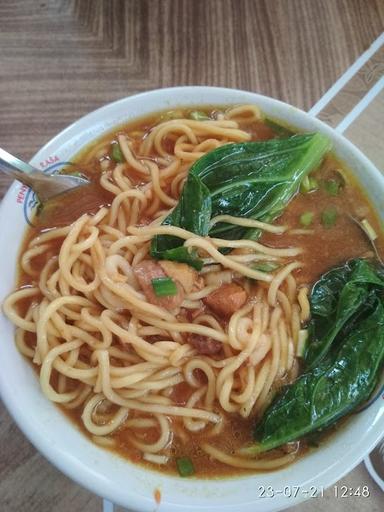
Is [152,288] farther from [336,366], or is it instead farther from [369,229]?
[369,229]

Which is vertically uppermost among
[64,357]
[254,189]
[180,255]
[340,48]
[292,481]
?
[340,48]

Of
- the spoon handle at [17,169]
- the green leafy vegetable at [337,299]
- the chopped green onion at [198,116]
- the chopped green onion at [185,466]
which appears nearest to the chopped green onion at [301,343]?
the green leafy vegetable at [337,299]

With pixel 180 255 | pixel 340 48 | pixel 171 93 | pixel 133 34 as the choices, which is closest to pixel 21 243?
pixel 180 255

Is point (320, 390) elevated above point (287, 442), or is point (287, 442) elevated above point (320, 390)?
point (320, 390)

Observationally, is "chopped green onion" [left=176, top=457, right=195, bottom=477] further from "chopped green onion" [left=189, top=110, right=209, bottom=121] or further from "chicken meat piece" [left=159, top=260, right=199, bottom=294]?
"chopped green onion" [left=189, top=110, right=209, bottom=121]

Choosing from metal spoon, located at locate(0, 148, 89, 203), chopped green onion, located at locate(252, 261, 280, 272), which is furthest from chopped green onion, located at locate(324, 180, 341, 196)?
metal spoon, located at locate(0, 148, 89, 203)

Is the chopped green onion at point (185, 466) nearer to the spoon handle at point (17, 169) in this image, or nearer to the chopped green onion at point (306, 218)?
the chopped green onion at point (306, 218)

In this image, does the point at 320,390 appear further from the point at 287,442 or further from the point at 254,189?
the point at 254,189
